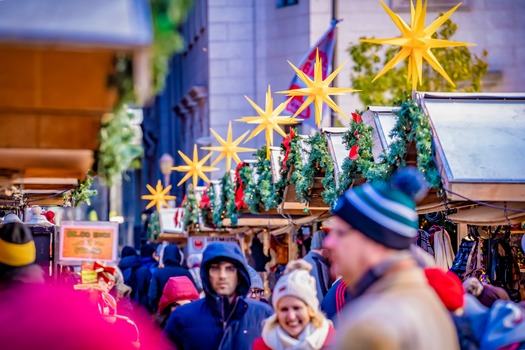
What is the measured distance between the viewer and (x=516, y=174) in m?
11.5

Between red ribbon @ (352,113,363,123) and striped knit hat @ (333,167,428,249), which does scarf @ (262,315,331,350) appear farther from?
red ribbon @ (352,113,363,123)

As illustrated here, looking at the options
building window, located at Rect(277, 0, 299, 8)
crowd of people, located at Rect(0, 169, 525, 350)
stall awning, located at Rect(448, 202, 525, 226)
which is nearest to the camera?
crowd of people, located at Rect(0, 169, 525, 350)

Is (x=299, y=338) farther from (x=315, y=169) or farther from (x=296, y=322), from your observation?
(x=315, y=169)

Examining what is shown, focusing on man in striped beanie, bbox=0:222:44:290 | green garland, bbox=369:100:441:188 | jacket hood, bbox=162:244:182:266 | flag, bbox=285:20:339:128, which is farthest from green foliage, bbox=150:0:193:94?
flag, bbox=285:20:339:128

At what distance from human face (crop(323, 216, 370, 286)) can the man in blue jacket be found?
11.2 ft

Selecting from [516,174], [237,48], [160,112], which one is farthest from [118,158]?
[160,112]

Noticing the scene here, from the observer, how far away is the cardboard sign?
10586 millimetres

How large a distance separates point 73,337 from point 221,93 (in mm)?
37475

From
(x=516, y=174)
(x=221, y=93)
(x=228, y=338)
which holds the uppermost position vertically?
(x=221, y=93)

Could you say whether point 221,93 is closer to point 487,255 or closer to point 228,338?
point 487,255

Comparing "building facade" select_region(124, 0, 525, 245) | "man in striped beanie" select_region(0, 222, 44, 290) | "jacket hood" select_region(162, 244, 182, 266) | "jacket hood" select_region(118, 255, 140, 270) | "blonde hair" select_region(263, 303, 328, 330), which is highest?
"building facade" select_region(124, 0, 525, 245)

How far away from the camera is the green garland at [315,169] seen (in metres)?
14.8

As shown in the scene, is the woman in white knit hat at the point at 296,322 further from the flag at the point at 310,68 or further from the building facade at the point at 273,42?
the building facade at the point at 273,42

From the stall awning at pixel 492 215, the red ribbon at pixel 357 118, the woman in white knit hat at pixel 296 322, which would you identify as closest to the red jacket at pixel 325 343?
the woman in white knit hat at pixel 296 322
